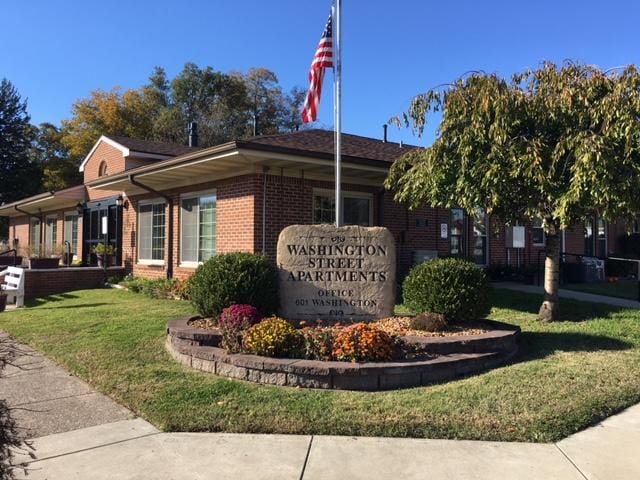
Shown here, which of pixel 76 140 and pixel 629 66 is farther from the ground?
pixel 76 140

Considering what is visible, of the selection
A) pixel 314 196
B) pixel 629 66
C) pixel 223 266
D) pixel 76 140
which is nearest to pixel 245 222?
pixel 314 196

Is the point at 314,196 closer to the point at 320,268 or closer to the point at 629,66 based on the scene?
the point at 320,268

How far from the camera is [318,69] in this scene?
9.77m

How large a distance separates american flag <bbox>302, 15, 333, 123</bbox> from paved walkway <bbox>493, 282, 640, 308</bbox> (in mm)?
6536

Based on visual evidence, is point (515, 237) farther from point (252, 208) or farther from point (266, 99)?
point (266, 99)

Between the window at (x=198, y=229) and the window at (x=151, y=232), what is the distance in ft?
4.42

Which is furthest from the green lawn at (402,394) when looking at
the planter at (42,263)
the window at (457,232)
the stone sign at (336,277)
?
the planter at (42,263)

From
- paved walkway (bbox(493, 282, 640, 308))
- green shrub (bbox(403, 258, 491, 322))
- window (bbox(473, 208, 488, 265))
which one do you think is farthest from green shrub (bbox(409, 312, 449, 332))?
window (bbox(473, 208, 488, 265))

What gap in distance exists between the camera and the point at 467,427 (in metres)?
4.54

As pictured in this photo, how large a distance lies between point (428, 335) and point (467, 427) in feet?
7.31

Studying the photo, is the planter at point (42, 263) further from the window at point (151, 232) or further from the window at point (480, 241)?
the window at point (480, 241)

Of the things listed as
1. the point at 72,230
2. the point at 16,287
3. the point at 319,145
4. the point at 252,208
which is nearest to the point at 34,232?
the point at 72,230

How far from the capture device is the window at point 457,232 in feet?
49.4

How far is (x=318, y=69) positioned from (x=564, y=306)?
6.33 metres
